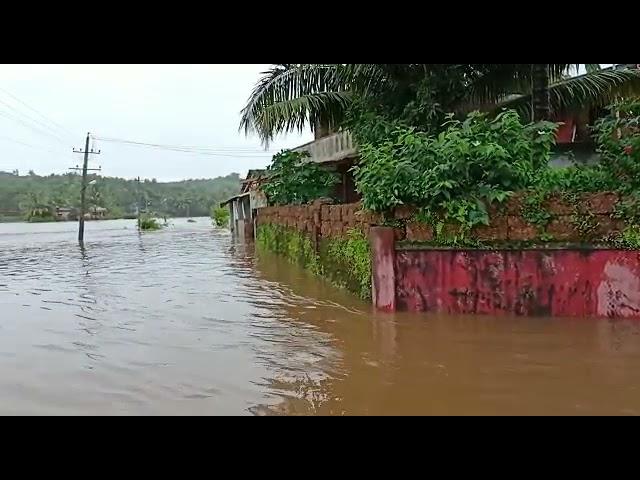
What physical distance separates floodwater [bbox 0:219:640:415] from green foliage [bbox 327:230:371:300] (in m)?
0.27

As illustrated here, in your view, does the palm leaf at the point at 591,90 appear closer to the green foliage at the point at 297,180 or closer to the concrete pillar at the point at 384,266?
the green foliage at the point at 297,180

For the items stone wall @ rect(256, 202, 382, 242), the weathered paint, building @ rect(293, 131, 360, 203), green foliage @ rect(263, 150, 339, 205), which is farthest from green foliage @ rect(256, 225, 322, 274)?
the weathered paint

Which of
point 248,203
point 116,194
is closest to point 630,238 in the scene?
point 248,203

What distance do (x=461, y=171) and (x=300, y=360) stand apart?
326 cm

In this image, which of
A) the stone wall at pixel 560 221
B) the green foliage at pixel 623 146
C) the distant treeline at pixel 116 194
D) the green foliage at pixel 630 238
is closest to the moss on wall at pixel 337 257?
the stone wall at pixel 560 221

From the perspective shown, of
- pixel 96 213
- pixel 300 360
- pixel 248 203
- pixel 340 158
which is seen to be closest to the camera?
pixel 300 360

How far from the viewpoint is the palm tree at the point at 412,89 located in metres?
10.2

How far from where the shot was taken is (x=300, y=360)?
5.29m

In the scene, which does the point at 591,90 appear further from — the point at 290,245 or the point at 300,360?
the point at 300,360

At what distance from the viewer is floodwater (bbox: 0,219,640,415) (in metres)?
4.05

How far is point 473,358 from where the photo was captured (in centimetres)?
512

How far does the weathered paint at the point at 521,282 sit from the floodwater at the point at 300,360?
0.77ft

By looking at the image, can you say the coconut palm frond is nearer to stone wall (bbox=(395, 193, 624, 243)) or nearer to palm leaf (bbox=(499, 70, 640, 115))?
palm leaf (bbox=(499, 70, 640, 115))
